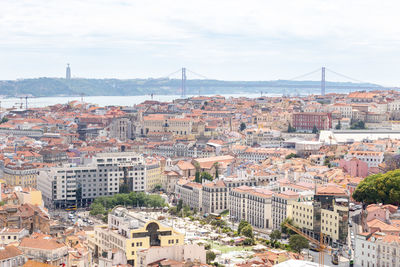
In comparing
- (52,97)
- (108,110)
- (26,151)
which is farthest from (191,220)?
(52,97)

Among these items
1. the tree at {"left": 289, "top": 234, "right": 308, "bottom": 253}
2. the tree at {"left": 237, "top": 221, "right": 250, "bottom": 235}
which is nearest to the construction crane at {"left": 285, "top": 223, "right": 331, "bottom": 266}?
the tree at {"left": 289, "top": 234, "right": 308, "bottom": 253}

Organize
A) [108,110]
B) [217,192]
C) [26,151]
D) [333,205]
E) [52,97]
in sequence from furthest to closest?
[52,97]
[108,110]
[26,151]
[217,192]
[333,205]

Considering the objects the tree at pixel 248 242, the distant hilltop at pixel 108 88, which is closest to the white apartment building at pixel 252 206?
the tree at pixel 248 242

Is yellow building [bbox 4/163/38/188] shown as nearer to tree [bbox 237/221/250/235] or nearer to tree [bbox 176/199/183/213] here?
tree [bbox 176/199/183/213]

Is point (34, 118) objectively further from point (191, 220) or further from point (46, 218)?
point (46, 218)

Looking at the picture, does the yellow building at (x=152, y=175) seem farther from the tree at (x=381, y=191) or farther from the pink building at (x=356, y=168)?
the tree at (x=381, y=191)

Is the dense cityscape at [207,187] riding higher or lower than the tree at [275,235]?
higher
